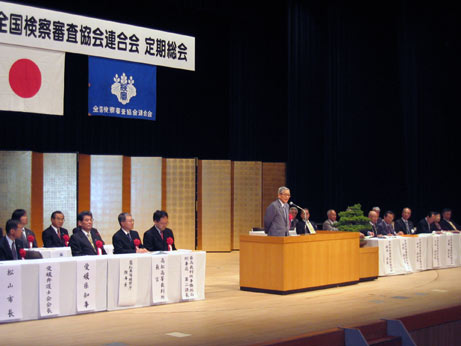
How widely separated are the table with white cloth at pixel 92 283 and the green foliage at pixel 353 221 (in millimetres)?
2489

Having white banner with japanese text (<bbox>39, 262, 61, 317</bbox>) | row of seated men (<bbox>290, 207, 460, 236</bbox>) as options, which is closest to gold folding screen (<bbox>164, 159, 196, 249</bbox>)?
row of seated men (<bbox>290, 207, 460, 236</bbox>)

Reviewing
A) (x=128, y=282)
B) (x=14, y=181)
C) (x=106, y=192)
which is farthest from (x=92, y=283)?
(x=106, y=192)

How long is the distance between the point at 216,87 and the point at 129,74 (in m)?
4.02

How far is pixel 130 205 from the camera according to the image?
1147 centimetres

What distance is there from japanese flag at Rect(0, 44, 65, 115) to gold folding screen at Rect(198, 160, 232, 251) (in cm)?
447

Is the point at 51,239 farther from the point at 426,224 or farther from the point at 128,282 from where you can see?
the point at 426,224

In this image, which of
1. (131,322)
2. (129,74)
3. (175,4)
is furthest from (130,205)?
(131,322)

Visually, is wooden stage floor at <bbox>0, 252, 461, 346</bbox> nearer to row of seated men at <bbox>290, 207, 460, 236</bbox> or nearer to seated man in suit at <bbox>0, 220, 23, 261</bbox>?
seated man in suit at <bbox>0, 220, 23, 261</bbox>

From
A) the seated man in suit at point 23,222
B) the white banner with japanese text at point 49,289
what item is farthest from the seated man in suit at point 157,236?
the white banner with japanese text at point 49,289

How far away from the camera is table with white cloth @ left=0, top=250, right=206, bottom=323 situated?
18.8 feet

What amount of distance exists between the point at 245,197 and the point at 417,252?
402cm

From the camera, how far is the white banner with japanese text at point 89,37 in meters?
7.96

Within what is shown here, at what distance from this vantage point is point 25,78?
8.18 m

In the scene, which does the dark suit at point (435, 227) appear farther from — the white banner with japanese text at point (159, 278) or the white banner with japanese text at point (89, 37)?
the white banner with japanese text at point (159, 278)
